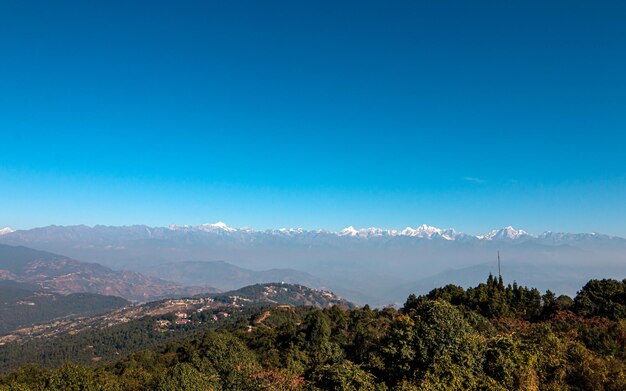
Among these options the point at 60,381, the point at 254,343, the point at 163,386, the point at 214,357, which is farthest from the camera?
the point at 254,343

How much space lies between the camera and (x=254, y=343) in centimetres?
8262

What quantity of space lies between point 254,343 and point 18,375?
42544 mm

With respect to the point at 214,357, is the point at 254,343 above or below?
below

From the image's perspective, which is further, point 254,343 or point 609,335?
point 254,343

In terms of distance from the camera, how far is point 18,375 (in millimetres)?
52594

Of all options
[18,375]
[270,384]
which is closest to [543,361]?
[270,384]

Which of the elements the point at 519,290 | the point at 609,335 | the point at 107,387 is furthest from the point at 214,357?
the point at 519,290

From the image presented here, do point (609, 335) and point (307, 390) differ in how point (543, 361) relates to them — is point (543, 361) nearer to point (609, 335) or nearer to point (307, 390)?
point (307, 390)

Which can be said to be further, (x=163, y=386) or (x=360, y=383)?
(x=163, y=386)

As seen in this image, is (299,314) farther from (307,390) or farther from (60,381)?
(307,390)

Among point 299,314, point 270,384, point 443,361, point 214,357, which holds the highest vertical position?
point 443,361

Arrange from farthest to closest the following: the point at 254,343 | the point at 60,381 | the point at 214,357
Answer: the point at 254,343
the point at 214,357
the point at 60,381

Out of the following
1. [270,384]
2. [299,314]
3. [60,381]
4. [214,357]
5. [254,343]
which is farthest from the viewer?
[299,314]

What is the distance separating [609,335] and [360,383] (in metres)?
33.4
